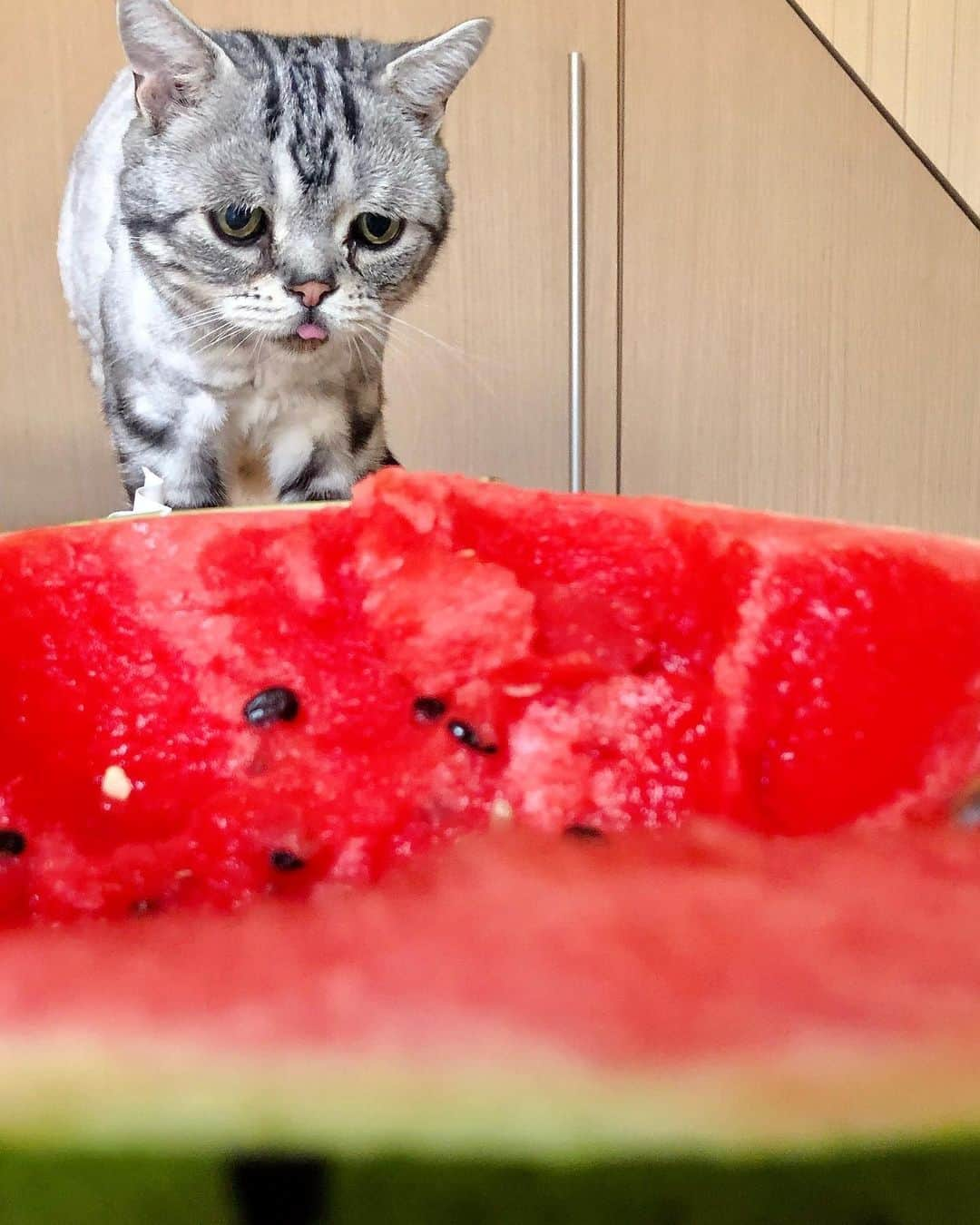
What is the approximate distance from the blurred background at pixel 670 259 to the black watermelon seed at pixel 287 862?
0.91 m

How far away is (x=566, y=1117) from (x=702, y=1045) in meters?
0.03

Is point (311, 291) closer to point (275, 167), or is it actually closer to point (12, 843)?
point (275, 167)

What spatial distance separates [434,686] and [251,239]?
0.75m

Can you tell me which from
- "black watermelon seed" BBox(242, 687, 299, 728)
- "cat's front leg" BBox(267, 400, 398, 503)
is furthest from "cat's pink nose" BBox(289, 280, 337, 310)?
"black watermelon seed" BBox(242, 687, 299, 728)

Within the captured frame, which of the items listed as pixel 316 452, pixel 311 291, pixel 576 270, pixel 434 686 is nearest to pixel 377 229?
pixel 311 291

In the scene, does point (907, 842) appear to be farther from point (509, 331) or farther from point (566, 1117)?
point (509, 331)

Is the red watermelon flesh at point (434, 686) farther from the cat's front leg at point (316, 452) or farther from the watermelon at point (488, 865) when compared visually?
the cat's front leg at point (316, 452)

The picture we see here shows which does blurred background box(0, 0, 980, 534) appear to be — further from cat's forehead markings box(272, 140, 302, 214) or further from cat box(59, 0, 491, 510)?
cat's forehead markings box(272, 140, 302, 214)

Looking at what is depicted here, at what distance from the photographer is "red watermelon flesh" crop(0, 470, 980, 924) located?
321 millimetres

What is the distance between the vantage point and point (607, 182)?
128cm

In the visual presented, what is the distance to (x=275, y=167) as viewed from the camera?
938 millimetres

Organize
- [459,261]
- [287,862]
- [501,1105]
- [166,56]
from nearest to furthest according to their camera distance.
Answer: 1. [501,1105]
2. [287,862]
3. [166,56]
4. [459,261]

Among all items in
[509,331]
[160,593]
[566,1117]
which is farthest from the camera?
[509,331]

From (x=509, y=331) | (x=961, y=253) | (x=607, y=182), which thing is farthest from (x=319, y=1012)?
(x=961, y=253)
